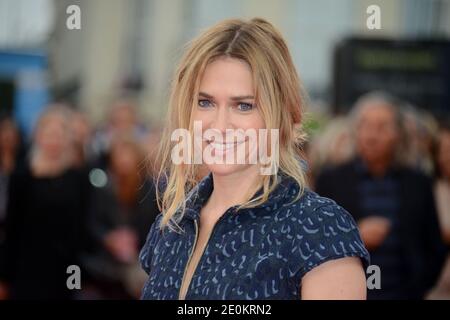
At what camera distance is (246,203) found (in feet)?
3.84

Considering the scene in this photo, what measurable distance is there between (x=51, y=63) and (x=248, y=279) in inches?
188

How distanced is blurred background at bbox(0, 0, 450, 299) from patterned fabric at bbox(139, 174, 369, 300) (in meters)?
0.16

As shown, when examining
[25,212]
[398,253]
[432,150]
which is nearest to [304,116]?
[398,253]

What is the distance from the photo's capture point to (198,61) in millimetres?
1190

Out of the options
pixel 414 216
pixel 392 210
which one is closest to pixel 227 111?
pixel 392 210

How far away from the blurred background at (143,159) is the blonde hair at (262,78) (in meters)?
0.07

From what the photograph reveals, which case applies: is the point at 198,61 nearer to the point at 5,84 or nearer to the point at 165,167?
the point at 165,167

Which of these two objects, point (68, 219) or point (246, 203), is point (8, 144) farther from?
point (246, 203)

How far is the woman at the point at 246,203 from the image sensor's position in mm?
1109

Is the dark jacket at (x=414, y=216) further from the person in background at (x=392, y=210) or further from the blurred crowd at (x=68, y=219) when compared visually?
the blurred crowd at (x=68, y=219)

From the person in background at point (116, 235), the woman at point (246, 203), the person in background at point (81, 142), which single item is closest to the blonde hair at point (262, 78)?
the woman at point (246, 203)

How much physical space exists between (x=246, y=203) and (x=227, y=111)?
0.42ft

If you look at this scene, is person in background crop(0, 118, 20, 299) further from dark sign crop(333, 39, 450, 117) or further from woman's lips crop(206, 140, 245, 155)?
woman's lips crop(206, 140, 245, 155)
